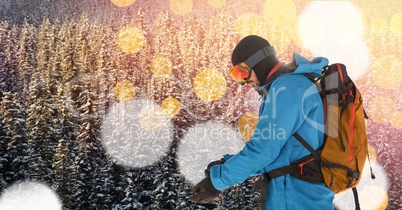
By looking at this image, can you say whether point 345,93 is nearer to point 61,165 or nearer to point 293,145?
point 293,145

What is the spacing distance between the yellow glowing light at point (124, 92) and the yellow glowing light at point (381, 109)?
35.0m

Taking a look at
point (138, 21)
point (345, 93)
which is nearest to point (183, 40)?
point (138, 21)

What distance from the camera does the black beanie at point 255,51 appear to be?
2951 millimetres

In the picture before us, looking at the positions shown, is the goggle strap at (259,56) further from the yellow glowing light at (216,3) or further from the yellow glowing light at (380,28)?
the yellow glowing light at (216,3)

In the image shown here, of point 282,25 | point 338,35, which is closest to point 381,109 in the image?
point 282,25

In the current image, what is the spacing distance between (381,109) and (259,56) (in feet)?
197

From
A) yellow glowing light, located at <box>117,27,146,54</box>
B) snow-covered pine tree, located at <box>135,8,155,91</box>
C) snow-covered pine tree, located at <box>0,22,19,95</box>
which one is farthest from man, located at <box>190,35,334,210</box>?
snow-covered pine tree, located at <box>0,22,19,95</box>

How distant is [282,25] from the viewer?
340 feet

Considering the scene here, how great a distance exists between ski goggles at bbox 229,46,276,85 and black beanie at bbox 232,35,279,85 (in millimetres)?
28

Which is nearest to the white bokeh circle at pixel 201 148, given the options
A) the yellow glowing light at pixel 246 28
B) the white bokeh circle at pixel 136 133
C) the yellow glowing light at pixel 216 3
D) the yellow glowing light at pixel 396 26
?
the white bokeh circle at pixel 136 133

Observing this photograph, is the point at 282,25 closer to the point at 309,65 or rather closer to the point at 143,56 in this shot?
the point at 143,56

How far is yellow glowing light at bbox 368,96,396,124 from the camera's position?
175 feet

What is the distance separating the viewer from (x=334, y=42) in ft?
351

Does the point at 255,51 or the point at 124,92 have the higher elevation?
the point at 255,51
